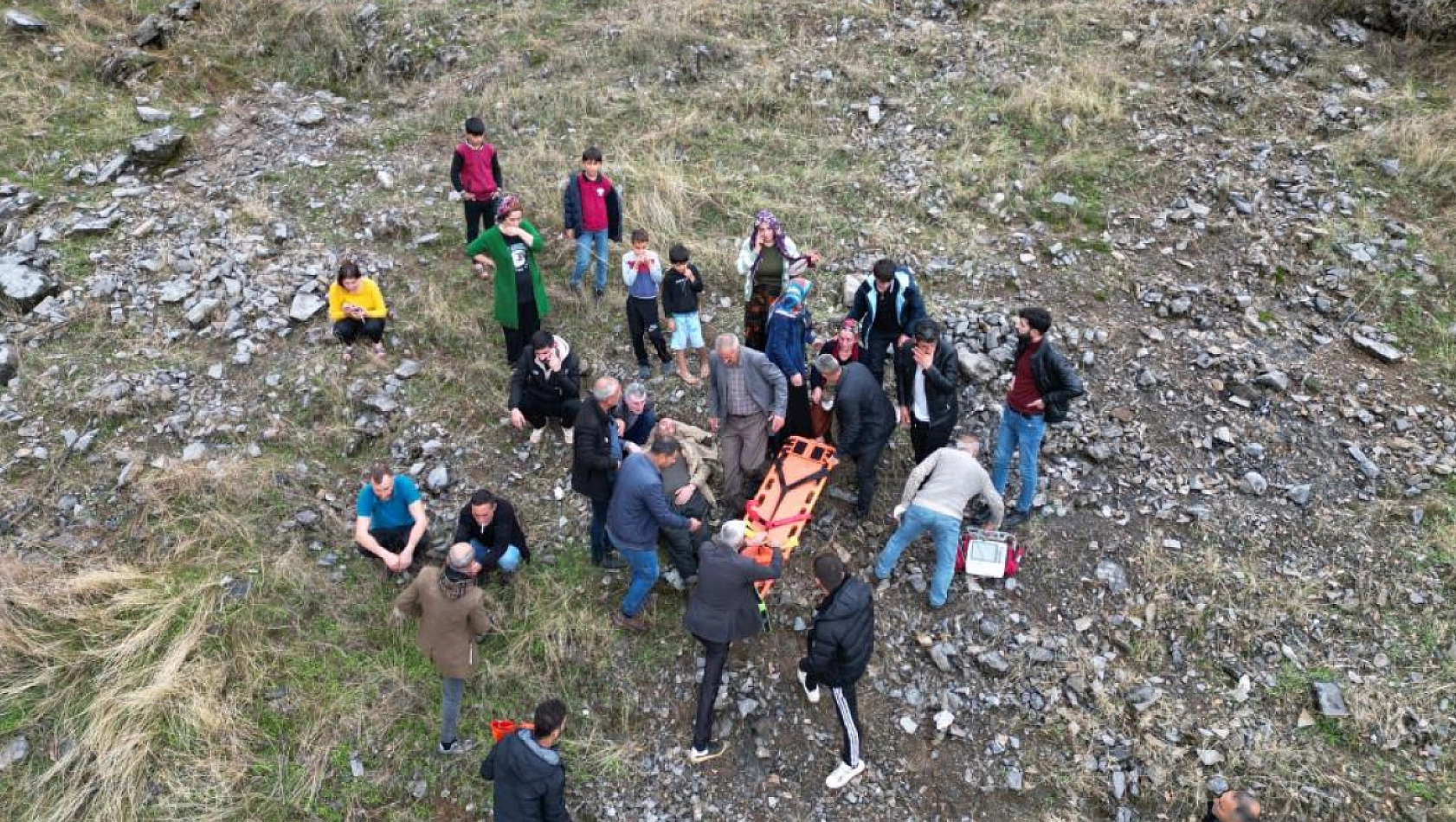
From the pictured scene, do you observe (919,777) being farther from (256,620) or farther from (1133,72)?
(1133,72)

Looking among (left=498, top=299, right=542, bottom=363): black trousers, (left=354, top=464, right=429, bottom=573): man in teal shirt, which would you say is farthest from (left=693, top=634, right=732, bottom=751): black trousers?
(left=498, top=299, right=542, bottom=363): black trousers

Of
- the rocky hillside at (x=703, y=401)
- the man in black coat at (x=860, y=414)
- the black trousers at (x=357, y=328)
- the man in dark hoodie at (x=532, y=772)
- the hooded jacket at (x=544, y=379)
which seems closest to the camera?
the man in dark hoodie at (x=532, y=772)

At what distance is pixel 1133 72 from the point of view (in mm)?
12047

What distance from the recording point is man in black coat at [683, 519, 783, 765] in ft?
19.1

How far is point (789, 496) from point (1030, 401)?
2.15m

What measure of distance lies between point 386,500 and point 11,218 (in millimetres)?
8044

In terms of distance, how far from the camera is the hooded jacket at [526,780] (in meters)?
4.91

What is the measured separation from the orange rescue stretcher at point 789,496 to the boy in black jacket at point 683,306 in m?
1.60

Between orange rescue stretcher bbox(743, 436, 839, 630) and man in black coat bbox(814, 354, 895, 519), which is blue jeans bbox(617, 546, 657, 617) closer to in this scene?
orange rescue stretcher bbox(743, 436, 839, 630)

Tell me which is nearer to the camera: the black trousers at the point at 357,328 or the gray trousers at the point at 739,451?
the gray trousers at the point at 739,451

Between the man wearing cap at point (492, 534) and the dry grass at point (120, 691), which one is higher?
the man wearing cap at point (492, 534)

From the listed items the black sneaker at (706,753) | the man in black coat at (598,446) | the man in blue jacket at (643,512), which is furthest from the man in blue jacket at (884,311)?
the black sneaker at (706,753)

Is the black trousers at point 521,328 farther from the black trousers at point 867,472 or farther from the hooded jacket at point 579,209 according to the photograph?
the black trousers at point 867,472

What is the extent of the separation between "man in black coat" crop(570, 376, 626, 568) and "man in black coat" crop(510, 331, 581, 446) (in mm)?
771
